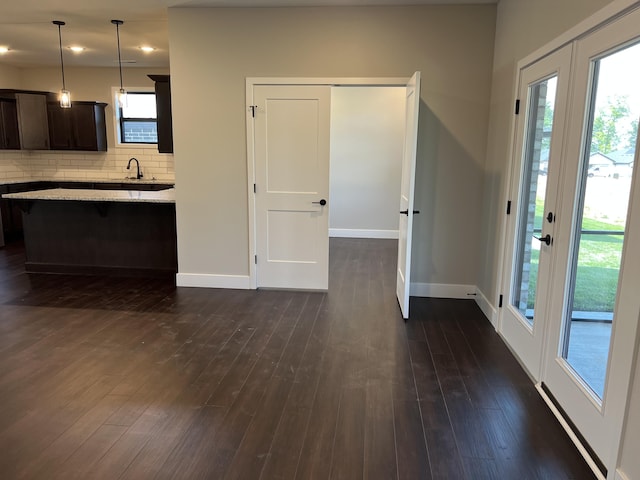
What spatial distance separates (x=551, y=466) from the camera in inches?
80.0

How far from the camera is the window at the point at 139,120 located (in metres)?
7.67

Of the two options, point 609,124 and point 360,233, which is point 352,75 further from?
point 360,233

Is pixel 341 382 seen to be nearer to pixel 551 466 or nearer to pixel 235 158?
pixel 551 466

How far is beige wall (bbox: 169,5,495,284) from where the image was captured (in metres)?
4.09

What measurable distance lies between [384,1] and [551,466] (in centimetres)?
378

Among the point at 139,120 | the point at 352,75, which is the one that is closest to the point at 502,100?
the point at 352,75

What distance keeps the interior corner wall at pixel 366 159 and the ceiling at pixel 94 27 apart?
2.95 meters

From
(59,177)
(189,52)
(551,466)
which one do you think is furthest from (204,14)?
(59,177)

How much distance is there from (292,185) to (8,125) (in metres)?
5.53

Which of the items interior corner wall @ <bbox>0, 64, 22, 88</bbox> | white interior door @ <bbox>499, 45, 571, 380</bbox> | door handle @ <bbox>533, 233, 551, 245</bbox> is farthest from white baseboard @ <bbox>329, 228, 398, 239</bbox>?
interior corner wall @ <bbox>0, 64, 22, 88</bbox>

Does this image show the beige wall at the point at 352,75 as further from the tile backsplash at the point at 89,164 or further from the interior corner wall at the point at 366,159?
the tile backsplash at the point at 89,164

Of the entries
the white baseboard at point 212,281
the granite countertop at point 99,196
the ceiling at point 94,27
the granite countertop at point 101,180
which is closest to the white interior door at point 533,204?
the ceiling at point 94,27

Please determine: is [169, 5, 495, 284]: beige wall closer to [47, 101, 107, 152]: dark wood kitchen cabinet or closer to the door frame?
the door frame

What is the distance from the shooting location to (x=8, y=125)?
278 inches
